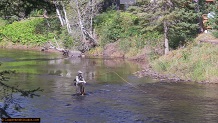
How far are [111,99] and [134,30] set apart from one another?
24999 millimetres

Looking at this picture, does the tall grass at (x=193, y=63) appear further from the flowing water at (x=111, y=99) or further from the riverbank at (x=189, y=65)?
the flowing water at (x=111, y=99)

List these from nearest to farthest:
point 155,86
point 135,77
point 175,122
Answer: point 175,122, point 155,86, point 135,77

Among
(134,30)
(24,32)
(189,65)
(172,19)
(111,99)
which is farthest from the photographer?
(24,32)

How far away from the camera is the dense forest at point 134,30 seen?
3417 cm

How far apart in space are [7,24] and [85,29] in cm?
1850

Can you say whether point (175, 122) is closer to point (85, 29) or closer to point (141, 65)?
point (141, 65)

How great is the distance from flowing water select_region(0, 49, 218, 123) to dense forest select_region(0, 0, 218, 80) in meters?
3.66

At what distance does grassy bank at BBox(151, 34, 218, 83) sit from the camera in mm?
29141

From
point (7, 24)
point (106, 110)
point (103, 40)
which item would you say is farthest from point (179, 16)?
point (7, 24)

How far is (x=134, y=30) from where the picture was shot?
4734cm

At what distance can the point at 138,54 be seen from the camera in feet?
140

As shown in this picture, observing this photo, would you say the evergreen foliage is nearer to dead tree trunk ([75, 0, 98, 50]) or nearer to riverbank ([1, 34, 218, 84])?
riverbank ([1, 34, 218, 84])

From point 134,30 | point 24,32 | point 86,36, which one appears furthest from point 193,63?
point 24,32

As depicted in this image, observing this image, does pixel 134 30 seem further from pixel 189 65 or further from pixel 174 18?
pixel 189 65
